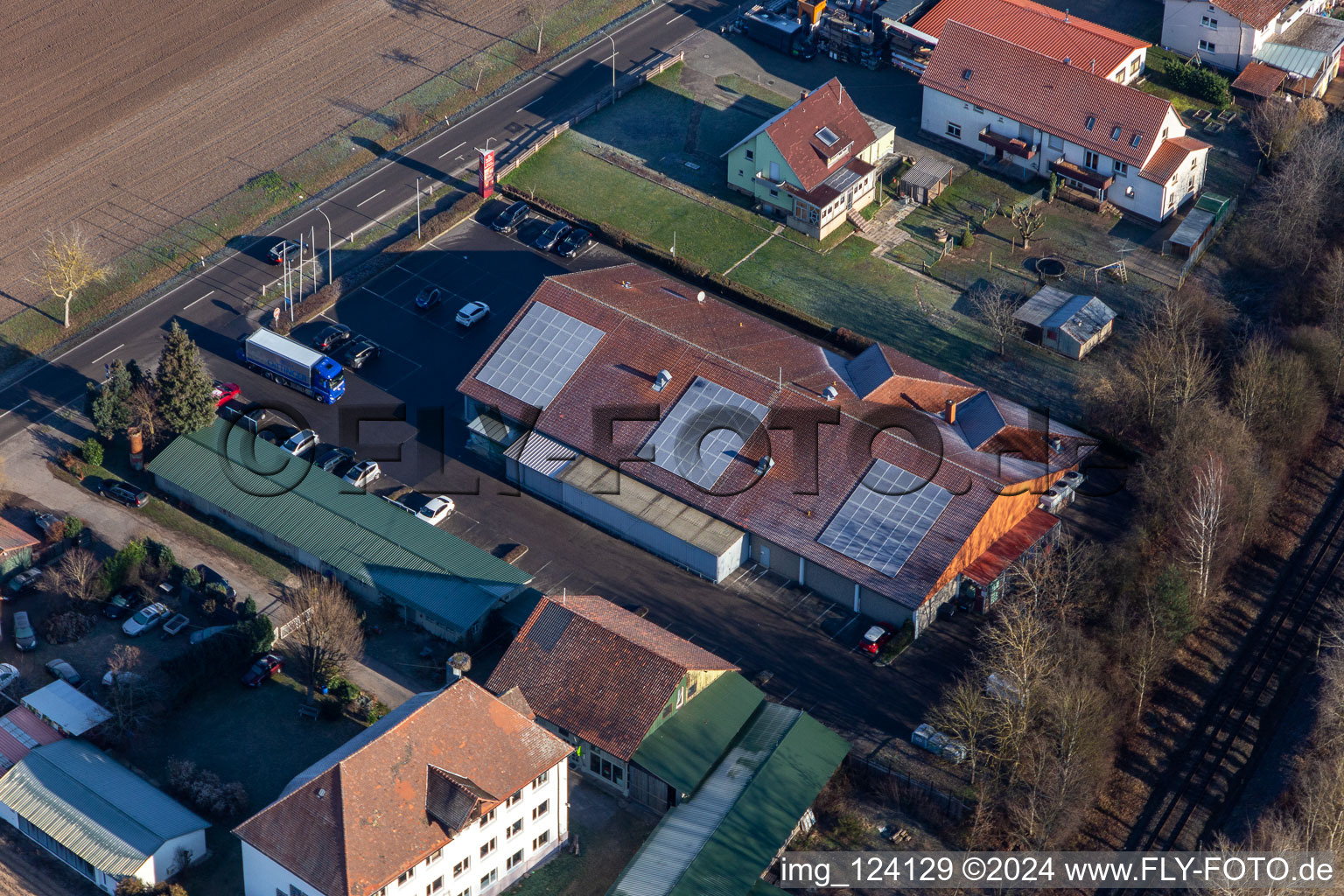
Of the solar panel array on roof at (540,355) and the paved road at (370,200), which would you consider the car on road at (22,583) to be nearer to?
the paved road at (370,200)

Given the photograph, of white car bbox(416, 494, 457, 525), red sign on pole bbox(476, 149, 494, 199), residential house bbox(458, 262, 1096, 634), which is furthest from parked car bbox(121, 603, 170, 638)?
red sign on pole bbox(476, 149, 494, 199)

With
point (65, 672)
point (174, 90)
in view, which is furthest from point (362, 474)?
point (174, 90)

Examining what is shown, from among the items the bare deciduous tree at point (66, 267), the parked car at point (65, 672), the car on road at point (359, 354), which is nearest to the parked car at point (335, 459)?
the car on road at point (359, 354)

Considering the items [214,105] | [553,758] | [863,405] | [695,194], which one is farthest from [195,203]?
[553,758]

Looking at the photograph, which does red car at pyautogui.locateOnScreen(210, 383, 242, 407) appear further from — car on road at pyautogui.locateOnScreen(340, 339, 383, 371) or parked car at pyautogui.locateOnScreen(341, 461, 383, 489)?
parked car at pyautogui.locateOnScreen(341, 461, 383, 489)

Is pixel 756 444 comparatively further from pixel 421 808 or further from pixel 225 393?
pixel 225 393
